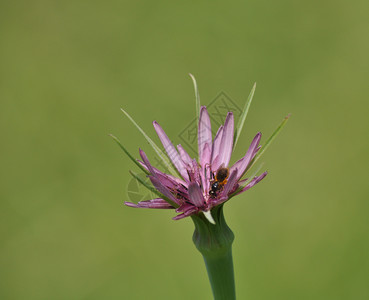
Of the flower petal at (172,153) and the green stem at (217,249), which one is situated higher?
the flower petal at (172,153)

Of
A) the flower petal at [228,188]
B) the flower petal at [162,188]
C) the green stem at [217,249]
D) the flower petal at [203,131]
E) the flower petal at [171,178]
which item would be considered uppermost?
the flower petal at [203,131]

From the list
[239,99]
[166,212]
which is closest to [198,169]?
[166,212]

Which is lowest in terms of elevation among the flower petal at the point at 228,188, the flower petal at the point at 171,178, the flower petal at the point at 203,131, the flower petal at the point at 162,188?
the flower petal at the point at 228,188
